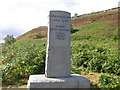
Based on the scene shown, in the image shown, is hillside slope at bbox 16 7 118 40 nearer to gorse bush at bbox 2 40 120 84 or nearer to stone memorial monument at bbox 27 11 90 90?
gorse bush at bbox 2 40 120 84

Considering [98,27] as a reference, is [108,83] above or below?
below

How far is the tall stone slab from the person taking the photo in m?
5.01

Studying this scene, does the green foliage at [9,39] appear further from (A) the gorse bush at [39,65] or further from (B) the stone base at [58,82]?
(B) the stone base at [58,82]

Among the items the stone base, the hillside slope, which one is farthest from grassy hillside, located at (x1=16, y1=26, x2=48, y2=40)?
the stone base

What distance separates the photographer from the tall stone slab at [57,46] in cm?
501

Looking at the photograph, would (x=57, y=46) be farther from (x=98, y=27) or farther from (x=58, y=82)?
(x=98, y=27)

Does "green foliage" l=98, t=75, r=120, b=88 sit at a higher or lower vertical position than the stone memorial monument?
lower

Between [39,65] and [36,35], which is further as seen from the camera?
[36,35]

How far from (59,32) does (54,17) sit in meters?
0.43

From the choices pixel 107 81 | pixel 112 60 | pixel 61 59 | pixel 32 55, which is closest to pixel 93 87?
pixel 107 81

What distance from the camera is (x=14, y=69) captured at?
23.0 feet

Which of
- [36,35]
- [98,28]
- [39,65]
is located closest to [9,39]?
[36,35]

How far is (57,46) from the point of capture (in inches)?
198

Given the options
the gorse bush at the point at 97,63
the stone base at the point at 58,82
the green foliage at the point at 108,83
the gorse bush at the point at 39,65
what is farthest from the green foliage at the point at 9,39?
the stone base at the point at 58,82
